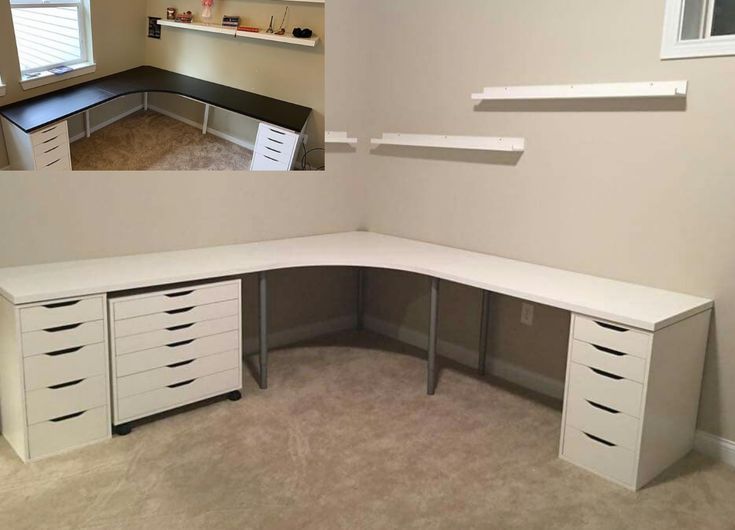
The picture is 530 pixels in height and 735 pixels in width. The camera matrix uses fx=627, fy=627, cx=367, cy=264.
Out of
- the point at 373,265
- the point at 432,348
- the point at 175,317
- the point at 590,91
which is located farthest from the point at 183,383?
the point at 590,91

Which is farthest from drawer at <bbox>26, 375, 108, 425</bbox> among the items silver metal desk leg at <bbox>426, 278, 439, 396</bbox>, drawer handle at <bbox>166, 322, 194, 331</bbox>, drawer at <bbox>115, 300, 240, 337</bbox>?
silver metal desk leg at <bbox>426, 278, 439, 396</bbox>

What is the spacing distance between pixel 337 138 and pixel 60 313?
1.90 m

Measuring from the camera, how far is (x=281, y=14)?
3.26 metres

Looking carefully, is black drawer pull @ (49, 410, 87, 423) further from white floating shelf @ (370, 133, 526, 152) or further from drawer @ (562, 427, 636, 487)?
white floating shelf @ (370, 133, 526, 152)

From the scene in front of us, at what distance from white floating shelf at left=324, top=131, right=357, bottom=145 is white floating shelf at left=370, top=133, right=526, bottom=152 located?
0.16m

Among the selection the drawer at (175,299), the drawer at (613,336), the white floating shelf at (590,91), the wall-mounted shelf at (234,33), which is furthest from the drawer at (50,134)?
the drawer at (613,336)

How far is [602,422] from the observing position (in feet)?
7.74

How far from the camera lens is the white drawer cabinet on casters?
257cm

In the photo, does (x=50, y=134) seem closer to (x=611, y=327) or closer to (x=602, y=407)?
(x=611, y=327)

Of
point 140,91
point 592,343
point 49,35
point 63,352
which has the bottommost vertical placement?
point 63,352

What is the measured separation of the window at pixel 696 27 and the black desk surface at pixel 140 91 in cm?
185

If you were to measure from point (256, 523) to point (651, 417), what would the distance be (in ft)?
4.75

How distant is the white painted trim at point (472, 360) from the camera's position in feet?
10.4

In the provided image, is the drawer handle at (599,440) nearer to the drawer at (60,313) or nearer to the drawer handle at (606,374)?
the drawer handle at (606,374)
